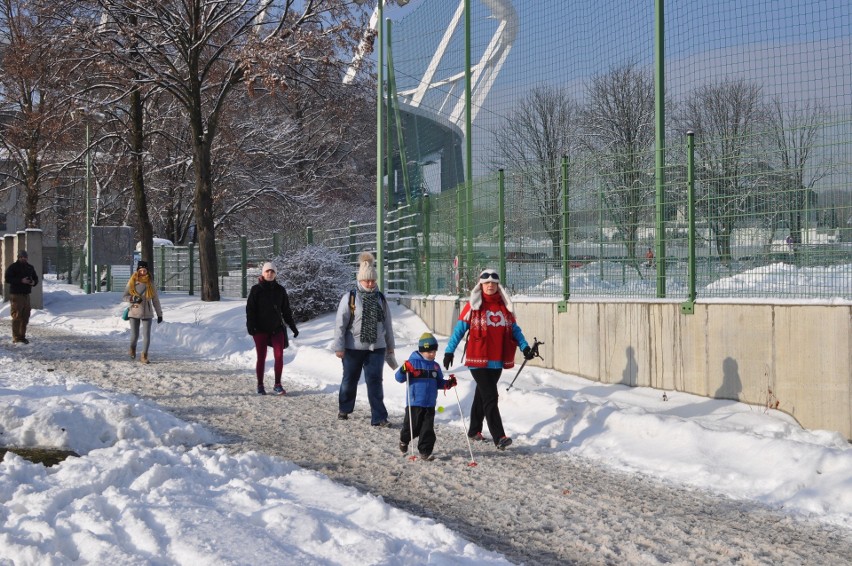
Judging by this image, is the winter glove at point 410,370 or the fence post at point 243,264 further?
the fence post at point 243,264

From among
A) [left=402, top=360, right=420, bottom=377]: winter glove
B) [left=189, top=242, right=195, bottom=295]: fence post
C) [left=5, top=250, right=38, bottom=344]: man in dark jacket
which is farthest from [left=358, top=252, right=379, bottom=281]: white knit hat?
[left=189, top=242, right=195, bottom=295]: fence post

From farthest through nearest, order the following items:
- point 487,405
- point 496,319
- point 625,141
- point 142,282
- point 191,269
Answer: point 191,269 → point 142,282 → point 625,141 → point 496,319 → point 487,405

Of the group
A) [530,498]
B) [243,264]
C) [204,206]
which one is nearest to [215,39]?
[204,206]

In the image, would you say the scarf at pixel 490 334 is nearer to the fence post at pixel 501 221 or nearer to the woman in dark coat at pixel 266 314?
the woman in dark coat at pixel 266 314

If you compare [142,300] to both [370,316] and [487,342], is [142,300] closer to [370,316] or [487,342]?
[370,316]

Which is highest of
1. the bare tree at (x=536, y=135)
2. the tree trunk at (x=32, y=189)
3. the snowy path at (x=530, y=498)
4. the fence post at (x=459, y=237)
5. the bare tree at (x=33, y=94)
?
the bare tree at (x=33, y=94)

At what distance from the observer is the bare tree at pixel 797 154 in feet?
30.0

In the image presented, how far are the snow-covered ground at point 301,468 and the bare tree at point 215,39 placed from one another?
11808 mm

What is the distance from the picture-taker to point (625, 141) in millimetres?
13875

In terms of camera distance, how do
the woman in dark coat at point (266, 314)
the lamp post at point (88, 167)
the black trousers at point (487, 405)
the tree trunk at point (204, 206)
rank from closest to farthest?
the black trousers at point (487, 405), the woman in dark coat at point (266, 314), the tree trunk at point (204, 206), the lamp post at point (88, 167)

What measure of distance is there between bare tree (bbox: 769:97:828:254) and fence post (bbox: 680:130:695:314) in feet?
3.62

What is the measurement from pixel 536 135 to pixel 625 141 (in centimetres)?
149

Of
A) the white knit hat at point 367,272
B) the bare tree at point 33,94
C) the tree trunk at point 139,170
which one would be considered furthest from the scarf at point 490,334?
the tree trunk at point 139,170

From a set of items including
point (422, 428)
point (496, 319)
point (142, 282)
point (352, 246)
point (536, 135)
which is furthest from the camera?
point (352, 246)
